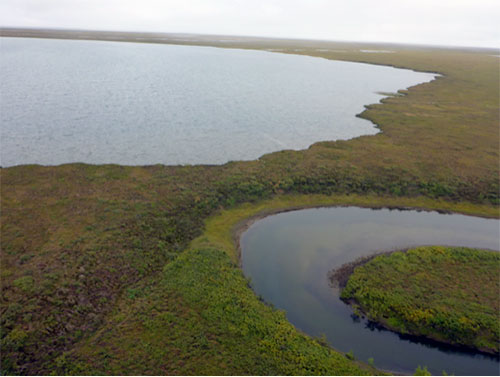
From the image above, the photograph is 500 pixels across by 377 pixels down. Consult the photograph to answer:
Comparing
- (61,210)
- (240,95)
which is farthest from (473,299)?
(240,95)

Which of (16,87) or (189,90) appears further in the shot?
(189,90)

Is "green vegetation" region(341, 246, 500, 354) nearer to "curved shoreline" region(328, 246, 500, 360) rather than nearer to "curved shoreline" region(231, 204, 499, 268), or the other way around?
"curved shoreline" region(328, 246, 500, 360)

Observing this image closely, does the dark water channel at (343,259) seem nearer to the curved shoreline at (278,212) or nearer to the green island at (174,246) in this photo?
the curved shoreline at (278,212)

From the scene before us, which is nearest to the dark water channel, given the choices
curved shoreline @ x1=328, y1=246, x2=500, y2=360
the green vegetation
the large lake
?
curved shoreline @ x1=328, y1=246, x2=500, y2=360

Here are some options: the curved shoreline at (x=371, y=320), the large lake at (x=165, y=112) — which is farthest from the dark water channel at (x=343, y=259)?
the large lake at (x=165, y=112)

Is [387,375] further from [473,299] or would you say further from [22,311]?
[22,311]

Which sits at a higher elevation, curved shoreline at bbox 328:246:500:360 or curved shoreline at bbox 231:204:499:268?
curved shoreline at bbox 231:204:499:268

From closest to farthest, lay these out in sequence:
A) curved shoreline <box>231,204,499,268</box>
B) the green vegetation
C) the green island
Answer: the green island, the green vegetation, curved shoreline <box>231,204,499,268</box>
